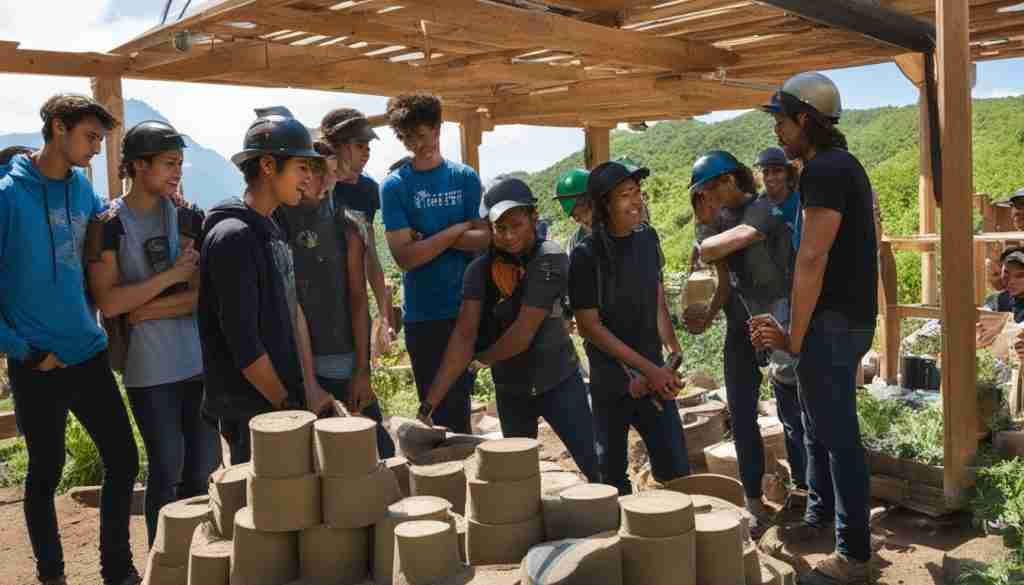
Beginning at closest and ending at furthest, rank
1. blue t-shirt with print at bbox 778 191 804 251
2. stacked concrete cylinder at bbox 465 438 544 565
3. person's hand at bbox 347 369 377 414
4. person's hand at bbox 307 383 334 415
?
stacked concrete cylinder at bbox 465 438 544 565, person's hand at bbox 307 383 334 415, person's hand at bbox 347 369 377 414, blue t-shirt with print at bbox 778 191 804 251

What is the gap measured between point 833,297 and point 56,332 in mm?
3059

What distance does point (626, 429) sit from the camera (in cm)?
423

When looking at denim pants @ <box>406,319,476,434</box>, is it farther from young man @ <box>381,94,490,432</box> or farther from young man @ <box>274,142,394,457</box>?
young man @ <box>274,142,394,457</box>

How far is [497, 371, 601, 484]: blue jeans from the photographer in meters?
4.02

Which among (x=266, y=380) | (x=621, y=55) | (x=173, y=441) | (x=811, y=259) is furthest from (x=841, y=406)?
(x=621, y=55)

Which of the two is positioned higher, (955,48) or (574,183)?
(955,48)

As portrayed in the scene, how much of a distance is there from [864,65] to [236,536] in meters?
7.06

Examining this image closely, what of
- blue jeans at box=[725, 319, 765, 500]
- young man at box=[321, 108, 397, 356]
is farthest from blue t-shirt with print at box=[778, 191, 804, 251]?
young man at box=[321, 108, 397, 356]

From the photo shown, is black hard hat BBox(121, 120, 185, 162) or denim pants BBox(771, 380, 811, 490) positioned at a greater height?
black hard hat BBox(121, 120, 185, 162)

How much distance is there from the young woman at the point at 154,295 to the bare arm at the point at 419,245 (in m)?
0.92

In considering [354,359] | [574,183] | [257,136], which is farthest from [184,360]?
[574,183]

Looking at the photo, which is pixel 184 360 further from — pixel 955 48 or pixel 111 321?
pixel 955 48

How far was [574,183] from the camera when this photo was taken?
205 inches

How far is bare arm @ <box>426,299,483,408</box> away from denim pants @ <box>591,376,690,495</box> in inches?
24.2
